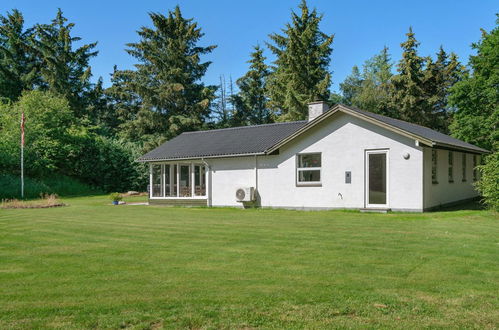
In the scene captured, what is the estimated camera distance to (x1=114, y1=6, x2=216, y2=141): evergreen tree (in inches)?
1574

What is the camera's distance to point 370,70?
191 feet

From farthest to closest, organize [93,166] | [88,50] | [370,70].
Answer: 1. [370,70]
2. [88,50]
3. [93,166]

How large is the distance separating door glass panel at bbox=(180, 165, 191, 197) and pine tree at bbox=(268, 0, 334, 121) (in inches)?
527

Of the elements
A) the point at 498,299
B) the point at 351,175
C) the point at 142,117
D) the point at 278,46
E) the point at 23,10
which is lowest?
the point at 498,299

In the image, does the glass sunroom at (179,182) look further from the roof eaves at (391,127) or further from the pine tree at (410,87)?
the pine tree at (410,87)

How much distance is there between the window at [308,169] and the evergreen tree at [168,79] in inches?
863

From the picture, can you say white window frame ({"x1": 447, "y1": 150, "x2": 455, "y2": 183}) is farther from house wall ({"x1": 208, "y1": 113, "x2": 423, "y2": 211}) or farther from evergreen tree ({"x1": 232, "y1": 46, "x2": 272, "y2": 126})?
evergreen tree ({"x1": 232, "y1": 46, "x2": 272, "y2": 126})

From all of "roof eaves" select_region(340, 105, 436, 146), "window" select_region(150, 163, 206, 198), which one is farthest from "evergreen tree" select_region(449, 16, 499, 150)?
"window" select_region(150, 163, 206, 198)

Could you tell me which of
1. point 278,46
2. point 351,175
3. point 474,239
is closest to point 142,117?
point 278,46

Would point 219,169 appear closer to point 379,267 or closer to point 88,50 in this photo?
point 379,267

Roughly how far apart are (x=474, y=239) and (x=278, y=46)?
Result: 33481 millimetres

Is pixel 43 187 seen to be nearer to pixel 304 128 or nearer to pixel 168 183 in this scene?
pixel 168 183

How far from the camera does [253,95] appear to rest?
4572cm

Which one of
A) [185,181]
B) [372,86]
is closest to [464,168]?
→ [185,181]
